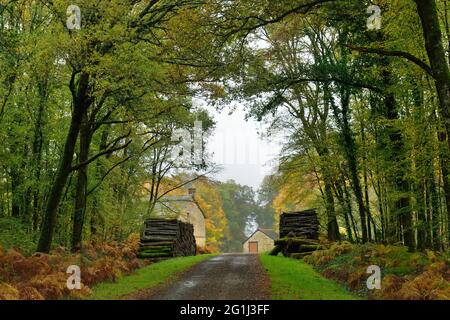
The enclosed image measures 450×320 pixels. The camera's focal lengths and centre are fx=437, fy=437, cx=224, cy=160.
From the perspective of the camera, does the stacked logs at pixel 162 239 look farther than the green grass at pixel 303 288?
Yes

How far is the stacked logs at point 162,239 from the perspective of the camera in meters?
24.4

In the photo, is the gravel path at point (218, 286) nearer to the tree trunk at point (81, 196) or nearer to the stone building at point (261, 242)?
the tree trunk at point (81, 196)

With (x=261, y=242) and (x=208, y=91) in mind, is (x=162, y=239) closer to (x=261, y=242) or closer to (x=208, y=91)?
(x=208, y=91)

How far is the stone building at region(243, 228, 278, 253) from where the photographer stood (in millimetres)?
71875

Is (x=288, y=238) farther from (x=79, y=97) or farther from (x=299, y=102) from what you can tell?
(x=79, y=97)

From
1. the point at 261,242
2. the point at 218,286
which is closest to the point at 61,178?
the point at 218,286

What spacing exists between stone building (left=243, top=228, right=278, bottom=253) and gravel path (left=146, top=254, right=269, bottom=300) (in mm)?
55853

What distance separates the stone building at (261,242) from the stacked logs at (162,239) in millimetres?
43313

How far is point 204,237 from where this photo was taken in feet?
205

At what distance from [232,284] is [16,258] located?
6.35 meters

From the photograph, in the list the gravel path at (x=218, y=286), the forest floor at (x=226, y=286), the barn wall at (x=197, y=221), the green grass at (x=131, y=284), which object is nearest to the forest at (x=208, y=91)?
the green grass at (x=131, y=284)

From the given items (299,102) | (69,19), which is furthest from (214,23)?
(299,102)

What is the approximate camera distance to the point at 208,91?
18297mm

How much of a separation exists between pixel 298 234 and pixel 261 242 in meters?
47.7
